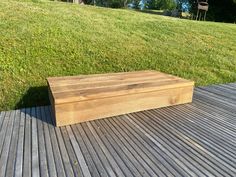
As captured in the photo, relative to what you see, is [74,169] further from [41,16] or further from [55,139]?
[41,16]

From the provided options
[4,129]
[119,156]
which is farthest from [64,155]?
[4,129]

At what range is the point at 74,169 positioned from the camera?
212 centimetres

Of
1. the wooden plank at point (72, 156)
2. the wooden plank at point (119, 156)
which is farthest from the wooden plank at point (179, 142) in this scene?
the wooden plank at point (72, 156)

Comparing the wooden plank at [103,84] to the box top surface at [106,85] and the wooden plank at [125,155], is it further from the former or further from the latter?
the wooden plank at [125,155]

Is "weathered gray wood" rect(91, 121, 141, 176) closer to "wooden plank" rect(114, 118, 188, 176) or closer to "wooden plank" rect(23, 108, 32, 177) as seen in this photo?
"wooden plank" rect(114, 118, 188, 176)

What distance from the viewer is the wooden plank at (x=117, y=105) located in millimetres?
2865

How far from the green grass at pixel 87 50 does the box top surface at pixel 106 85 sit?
3.59 feet

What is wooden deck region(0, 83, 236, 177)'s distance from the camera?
2.14m

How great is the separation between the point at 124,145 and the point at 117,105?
0.75m

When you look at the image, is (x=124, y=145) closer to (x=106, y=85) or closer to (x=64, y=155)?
(x=64, y=155)

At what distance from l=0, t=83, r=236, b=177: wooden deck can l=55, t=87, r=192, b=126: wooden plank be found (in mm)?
89

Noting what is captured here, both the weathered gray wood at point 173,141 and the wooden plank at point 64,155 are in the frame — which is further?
the weathered gray wood at point 173,141

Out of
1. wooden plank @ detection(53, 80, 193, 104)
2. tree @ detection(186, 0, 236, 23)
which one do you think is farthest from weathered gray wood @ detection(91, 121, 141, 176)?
tree @ detection(186, 0, 236, 23)

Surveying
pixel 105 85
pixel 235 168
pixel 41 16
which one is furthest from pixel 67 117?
pixel 41 16
